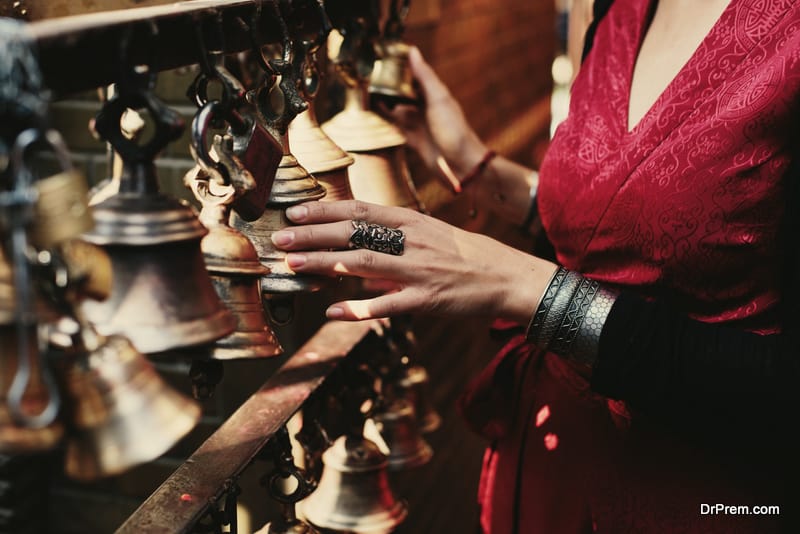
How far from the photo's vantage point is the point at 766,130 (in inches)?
46.6

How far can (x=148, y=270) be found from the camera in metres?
0.73

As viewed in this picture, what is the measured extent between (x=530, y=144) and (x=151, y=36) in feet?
15.4

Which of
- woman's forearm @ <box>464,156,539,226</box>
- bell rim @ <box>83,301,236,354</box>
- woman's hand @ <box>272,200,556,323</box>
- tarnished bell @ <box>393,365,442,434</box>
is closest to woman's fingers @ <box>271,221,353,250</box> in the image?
woman's hand @ <box>272,200,556,323</box>

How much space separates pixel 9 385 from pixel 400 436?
4.53 feet

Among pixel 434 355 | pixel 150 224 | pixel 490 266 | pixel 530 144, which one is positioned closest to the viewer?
pixel 150 224

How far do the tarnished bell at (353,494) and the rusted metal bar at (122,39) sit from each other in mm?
830

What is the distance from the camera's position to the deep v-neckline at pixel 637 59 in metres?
1.33

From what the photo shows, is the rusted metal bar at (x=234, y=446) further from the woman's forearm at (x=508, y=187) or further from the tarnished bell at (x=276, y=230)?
the woman's forearm at (x=508, y=187)

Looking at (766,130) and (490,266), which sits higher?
(766,130)

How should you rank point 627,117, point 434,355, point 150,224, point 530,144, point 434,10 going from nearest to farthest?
1. point 150,224
2. point 627,117
3. point 434,10
4. point 434,355
5. point 530,144

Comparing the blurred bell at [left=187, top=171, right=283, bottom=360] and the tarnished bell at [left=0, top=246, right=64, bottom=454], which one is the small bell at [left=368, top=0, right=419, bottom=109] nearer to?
the blurred bell at [left=187, top=171, right=283, bottom=360]

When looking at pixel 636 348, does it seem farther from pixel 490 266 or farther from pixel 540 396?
pixel 540 396

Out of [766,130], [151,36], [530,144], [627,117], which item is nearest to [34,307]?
[151,36]

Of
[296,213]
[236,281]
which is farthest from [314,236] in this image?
[236,281]
